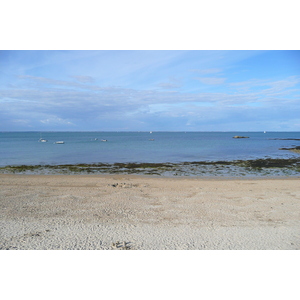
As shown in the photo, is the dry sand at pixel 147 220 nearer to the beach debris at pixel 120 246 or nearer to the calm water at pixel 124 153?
the beach debris at pixel 120 246

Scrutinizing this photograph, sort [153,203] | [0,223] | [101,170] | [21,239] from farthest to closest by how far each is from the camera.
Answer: [101,170] < [153,203] < [0,223] < [21,239]

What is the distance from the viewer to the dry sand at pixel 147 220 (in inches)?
198

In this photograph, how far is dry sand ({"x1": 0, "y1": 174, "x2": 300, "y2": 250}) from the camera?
5039 millimetres

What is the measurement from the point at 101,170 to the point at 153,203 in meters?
11.0

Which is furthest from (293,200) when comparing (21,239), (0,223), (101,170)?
(101,170)

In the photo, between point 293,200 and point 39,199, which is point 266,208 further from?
point 39,199

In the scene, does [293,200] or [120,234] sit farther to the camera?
[293,200]

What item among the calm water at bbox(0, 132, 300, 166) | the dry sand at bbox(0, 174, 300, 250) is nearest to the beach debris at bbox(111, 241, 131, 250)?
the dry sand at bbox(0, 174, 300, 250)

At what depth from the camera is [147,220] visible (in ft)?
21.1

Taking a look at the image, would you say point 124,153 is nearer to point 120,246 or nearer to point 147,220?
point 147,220

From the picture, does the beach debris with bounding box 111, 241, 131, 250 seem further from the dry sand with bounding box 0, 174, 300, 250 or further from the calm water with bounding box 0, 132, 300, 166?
the calm water with bounding box 0, 132, 300, 166

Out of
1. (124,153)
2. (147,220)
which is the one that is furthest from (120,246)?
(124,153)

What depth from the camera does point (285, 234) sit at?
5457mm

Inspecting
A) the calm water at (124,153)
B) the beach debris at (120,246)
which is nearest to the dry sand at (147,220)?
the beach debris at (120,246)
